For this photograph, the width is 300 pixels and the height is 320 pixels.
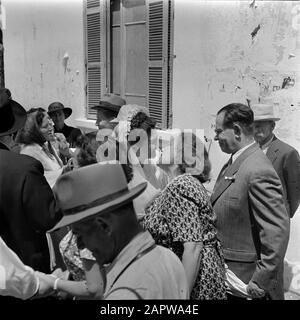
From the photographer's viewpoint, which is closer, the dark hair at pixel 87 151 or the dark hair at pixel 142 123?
the dark hair at pixel 87 151

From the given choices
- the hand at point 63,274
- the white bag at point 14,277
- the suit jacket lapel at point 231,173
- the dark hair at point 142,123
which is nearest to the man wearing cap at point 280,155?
the dark hair at point 142,123

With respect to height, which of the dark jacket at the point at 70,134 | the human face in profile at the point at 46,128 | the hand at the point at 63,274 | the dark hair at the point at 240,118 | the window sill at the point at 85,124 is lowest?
the hand at the point at 63,274

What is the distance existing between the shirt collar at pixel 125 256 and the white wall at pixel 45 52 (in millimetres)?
6849

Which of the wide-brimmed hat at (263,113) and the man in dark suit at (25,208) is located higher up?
the wide-brimmed hat at (263,113)

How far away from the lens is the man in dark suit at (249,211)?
2.73 meters

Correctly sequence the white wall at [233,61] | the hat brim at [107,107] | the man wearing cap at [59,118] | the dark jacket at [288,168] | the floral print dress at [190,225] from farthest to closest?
1. the man wearing cap at [59,118]
2. the hat brim at [107,107]
3. the white wall at [233,61]
4. the dark jacket at [288,168]
5. the floral print dress at [190,225]

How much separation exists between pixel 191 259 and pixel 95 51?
5919 millimetres

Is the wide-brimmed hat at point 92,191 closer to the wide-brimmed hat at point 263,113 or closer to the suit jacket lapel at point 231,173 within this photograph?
the suit jacket lapel at point 231,173

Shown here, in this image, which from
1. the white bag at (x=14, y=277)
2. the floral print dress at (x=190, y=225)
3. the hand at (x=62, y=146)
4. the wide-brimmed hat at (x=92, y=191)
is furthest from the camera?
the hand at (x=62, y=146)

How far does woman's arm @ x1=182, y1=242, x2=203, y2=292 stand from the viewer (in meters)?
2.45

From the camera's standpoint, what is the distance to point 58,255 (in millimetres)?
3178
